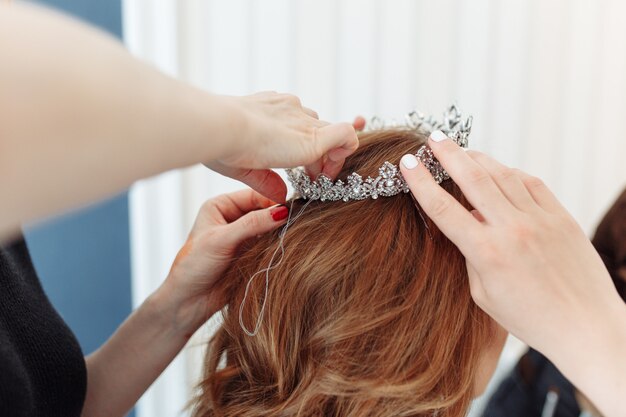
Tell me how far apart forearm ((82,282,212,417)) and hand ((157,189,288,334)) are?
0.02m

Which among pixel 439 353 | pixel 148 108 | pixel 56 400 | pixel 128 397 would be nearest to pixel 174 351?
pixel 128 397

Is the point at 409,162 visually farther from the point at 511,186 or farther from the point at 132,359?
the point at 132,359

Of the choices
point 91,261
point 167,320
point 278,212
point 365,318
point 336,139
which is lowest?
point 91,261

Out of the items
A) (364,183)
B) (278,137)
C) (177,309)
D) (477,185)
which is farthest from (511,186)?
(177,309)

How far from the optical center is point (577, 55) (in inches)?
67.0

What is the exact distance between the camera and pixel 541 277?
2.27ft

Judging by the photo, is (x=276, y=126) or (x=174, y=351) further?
(x=174, y=351)

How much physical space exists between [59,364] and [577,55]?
4.88 ft

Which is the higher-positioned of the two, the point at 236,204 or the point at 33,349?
the point at 236,204

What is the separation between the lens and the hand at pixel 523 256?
689 mm

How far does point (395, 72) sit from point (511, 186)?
3.02ft

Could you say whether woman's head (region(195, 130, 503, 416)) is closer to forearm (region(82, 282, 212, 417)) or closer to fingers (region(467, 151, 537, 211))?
fingers (region(467, 151, 537, 211))

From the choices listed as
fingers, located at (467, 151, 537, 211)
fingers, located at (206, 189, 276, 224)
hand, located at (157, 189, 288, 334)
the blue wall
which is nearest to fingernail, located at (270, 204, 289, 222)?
hand, located at (157, 189, 288, 334)

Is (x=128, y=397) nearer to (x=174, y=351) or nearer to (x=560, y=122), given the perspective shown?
(x=174, y=351)
